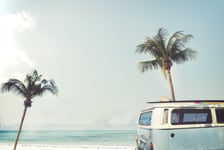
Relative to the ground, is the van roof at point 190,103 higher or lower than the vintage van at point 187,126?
higher

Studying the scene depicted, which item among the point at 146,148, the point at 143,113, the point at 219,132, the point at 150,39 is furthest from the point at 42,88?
the point at 219,132

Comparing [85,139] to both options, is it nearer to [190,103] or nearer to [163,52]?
[163,52]

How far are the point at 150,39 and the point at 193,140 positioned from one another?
14.2 m

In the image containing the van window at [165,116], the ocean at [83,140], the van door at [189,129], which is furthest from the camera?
the ocean at [83,140]

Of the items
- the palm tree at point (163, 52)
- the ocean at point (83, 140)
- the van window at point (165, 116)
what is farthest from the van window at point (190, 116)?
the ocean at point (83, 140)

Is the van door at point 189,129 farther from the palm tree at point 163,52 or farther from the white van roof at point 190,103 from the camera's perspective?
the palm tree at point 163,52

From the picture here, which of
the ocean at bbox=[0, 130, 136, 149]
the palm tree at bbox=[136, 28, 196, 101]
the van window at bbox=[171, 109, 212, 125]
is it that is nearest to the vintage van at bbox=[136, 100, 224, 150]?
the van window at bbox=[171, 109, 212, 125]

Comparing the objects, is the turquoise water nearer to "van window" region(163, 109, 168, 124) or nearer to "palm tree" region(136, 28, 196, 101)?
"palm tree" region(136, 28, 196, 101)

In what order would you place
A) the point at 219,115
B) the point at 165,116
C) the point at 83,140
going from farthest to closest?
the point at 83,140
the point at 219,115
the point at 165,116

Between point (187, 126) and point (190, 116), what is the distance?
289 mm

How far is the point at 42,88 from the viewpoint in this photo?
64.1 feet

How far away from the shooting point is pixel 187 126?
6.10 meters

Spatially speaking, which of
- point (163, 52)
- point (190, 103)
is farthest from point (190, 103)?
point (163, 52)

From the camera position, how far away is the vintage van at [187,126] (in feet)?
19.7
